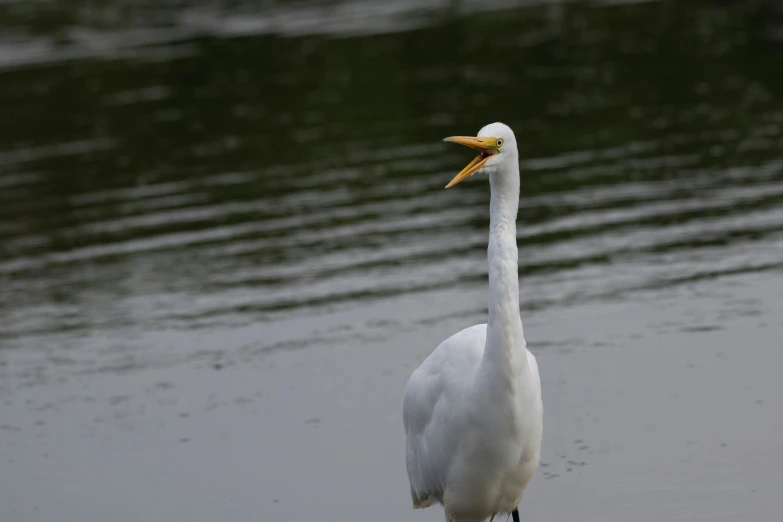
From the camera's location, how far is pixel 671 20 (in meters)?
27.0

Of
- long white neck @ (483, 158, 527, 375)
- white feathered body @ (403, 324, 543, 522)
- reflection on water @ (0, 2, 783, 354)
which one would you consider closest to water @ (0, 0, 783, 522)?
reflection on water @ (0, 2, 783, 354)

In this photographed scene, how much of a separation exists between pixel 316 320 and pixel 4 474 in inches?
138

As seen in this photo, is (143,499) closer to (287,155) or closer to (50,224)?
(50,224)

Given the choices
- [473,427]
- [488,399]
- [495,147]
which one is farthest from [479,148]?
[473,427]

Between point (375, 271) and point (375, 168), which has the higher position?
point (375, 168)

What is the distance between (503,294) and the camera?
245 inches

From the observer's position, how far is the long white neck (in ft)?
20.4

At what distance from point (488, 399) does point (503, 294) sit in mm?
580

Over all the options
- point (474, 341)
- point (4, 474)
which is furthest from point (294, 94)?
point (474, 341)

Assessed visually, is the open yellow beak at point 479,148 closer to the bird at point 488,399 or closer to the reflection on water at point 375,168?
the bird at point 488,399

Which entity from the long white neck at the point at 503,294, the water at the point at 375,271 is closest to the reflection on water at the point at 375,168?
the water at the point at 375,271

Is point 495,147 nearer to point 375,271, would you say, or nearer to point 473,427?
point 473,427

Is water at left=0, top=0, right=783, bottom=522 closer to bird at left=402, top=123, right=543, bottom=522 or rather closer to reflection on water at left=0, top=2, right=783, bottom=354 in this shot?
reflection on water at left=0, top=2, right=783, bottom=354

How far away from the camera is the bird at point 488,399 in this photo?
6270 millimetres
